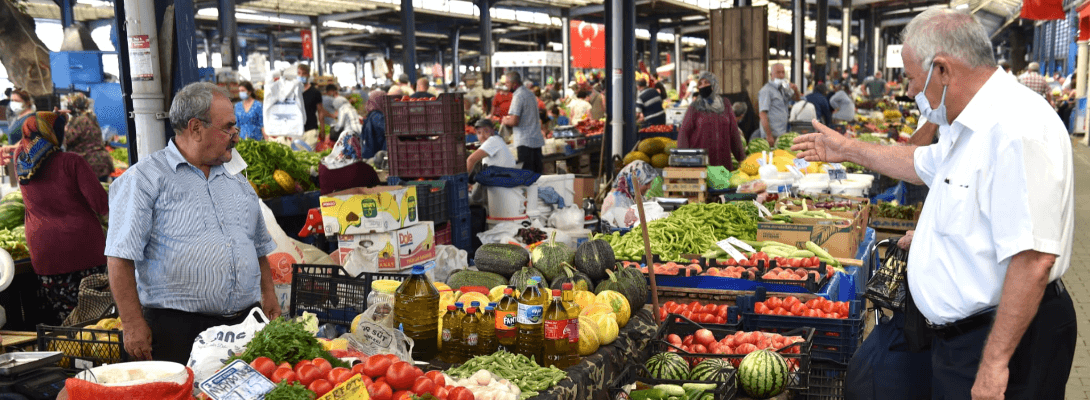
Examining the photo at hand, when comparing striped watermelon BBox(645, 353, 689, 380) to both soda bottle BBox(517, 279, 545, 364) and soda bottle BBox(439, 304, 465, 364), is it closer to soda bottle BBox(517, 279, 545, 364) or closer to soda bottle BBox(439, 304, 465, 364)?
soda bottle BBox(517, 279, 545, 364)

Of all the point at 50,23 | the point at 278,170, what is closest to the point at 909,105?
the point at 278,170

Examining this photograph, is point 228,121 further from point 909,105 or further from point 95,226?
point 909,105

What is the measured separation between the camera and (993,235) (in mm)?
2240

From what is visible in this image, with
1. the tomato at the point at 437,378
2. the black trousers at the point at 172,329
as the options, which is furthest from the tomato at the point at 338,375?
the black trousers at the point at 172,329

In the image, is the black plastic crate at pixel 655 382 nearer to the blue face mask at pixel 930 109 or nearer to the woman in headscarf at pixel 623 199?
the blue face mask at pixel 930 109

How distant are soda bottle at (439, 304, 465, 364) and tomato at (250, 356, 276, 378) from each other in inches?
34.6

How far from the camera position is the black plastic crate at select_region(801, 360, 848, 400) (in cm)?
367

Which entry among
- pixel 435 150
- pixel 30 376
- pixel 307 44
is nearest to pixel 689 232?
pixel 435 150

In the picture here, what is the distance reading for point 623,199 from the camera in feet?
24.8

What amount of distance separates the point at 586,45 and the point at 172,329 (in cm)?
2012

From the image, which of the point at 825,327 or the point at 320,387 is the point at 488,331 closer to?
the point at 320,387

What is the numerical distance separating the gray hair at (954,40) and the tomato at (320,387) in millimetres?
1963

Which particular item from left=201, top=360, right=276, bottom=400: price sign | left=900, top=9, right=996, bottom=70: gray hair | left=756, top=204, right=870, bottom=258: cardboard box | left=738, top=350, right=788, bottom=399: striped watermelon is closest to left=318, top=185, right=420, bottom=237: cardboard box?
left=756, top=204, right=870, bottom=258: cardboard box

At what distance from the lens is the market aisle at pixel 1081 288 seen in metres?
4.79
